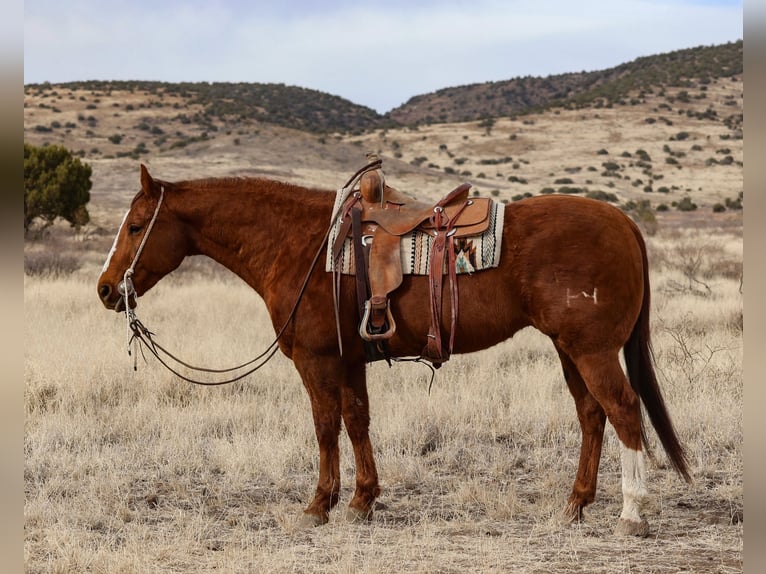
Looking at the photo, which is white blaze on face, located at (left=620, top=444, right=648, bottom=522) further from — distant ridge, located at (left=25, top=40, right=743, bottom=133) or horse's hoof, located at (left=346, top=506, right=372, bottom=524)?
distant ridge, located at (left=25, top=40, right=743, bottom=133)

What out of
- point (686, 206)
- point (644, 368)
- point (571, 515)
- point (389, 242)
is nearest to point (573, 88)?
point (686, 206)

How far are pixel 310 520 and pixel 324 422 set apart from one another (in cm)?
64

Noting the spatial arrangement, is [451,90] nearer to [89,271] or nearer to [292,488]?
[89,271]

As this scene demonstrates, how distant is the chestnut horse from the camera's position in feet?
16.3

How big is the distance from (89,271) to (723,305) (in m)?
12.8

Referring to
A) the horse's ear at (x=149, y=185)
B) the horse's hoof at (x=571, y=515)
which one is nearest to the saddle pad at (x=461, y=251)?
the horse's ear at (x=149, y=185)

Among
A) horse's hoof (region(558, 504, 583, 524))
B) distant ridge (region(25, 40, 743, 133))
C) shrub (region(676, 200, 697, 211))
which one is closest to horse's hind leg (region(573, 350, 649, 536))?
horse's hoof (region(558, 504, 583, 524))

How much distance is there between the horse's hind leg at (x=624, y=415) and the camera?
4.92 metres

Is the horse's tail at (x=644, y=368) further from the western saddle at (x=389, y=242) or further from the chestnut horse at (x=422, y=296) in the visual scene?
the western saddle at (x=389, y=242)

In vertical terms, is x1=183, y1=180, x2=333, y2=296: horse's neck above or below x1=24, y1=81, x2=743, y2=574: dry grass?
above

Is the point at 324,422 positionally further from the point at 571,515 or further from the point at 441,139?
the point at 441,139

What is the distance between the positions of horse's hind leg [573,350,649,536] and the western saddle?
35.3 inches

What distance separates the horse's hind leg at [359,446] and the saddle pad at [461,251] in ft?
2.48
